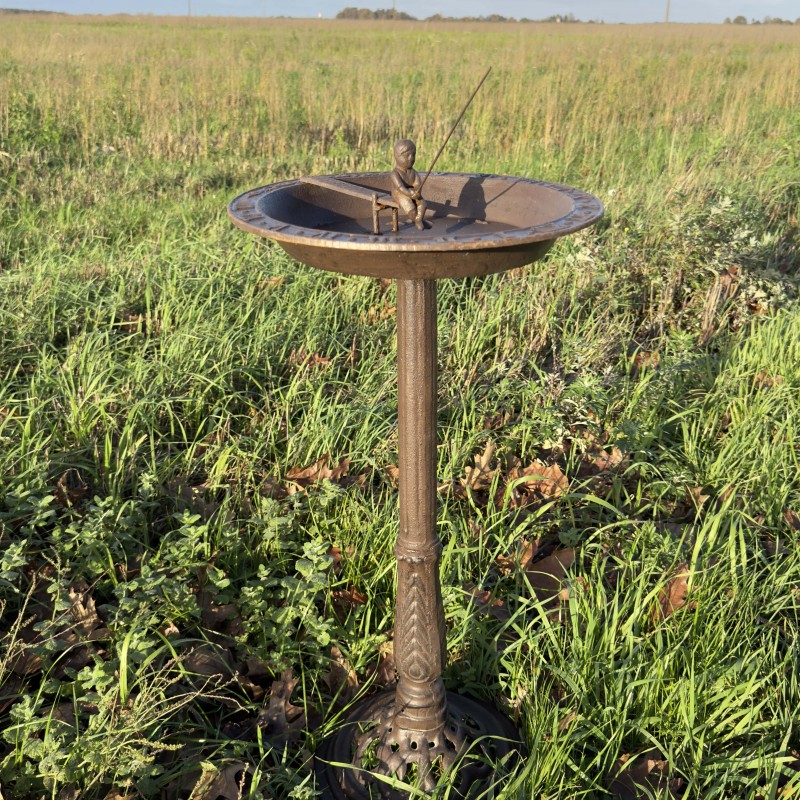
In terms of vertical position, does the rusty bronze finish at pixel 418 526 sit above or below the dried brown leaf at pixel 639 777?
above

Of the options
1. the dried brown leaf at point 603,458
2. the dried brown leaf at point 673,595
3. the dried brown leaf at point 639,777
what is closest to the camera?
the dried brown leaf at point 639,777

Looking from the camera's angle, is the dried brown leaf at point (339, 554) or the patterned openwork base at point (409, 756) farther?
the dried brown leaf at point (339, 554)

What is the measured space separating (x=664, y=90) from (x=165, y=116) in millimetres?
5502

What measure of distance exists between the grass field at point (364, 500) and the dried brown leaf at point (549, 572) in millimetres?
16

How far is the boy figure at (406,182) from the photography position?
1519mm

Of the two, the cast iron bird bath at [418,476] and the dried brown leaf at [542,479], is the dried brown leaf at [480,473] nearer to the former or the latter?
the dried brown leaf at [542,479]

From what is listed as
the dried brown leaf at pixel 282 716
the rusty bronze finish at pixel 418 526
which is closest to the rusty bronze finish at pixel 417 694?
the rusty bronze finish at pixel 418 526

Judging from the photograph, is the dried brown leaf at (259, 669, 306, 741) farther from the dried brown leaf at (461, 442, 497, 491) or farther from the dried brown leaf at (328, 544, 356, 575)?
the dried brown leaf at (461, 442, 497, 491)

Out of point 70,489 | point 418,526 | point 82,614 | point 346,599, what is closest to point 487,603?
point 346,599

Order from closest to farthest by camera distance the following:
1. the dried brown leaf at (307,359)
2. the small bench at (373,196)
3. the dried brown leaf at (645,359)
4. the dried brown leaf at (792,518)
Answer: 1. the small bench at (373,196)
2. the dried brown leaf at (792,518)
3. the dried brown leaf at (307,359)
4. the dried brown leaf at (645,359)

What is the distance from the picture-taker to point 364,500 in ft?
7.88

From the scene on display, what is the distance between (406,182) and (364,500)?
1.16m

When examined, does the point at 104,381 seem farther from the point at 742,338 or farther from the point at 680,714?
the point at 742,338

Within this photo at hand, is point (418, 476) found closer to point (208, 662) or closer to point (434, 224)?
point (434, 224)
